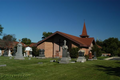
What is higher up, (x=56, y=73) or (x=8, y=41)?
(x=8, y=41)

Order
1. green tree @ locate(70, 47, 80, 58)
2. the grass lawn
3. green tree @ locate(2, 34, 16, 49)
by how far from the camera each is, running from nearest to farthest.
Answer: the grass lawn < green tree @ locate(70, 47, 80, 58) < green tree @ locate(2, 34, 16, 49)

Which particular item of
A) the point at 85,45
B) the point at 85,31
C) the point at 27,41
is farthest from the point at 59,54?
the point at 27,41

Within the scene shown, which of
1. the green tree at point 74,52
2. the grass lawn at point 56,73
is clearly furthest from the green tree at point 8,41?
the grass lawn at point 56,73

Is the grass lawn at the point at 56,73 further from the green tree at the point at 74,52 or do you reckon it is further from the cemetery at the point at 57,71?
the green tree at the point at 74,52

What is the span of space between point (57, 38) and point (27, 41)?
51.2m

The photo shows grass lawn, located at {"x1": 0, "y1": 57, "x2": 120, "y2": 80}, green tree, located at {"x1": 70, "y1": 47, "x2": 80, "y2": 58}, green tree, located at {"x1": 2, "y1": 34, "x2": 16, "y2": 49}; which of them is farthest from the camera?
green tree, located at {"x1": 2, "y1": 34, "x2": 16, "y2": 49}

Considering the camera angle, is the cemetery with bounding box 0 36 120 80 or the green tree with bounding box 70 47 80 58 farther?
the green tree with bounding box 70 47 80 58

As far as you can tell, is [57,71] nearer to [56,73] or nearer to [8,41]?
[56,73]

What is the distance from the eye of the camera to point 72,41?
31.9m

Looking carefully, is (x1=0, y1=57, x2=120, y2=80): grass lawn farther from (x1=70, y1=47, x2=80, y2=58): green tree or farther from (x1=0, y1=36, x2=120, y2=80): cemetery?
(x1=70, y1=47, x2=80, y2=58): green tree

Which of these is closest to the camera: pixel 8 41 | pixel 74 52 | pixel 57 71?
pixel 57 71

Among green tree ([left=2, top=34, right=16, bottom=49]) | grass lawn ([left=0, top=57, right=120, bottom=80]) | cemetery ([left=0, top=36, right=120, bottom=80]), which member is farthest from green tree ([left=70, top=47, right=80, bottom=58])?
green tree ([left=2, top=34, right=16, bottom=49])

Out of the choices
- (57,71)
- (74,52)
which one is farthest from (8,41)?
(57,71)

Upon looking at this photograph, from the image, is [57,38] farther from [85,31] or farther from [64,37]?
[85,31]
